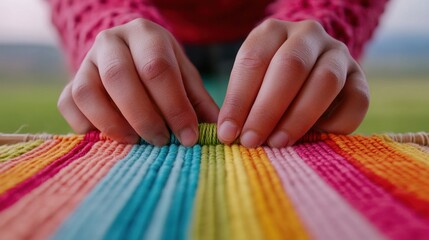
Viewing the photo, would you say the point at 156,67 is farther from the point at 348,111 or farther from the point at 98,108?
the point at 348,111

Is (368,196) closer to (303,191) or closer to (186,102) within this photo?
(303,191)

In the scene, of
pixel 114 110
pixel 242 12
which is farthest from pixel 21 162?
pixel 242 12

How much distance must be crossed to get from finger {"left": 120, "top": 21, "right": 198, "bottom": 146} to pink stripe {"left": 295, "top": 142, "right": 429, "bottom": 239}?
4.3 inches

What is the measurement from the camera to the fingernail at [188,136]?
0.42m

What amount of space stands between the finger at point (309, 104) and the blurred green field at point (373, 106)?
1.23 metres

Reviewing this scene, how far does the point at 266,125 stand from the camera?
0.41 metres

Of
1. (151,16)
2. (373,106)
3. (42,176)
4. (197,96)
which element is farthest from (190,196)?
(373,106)

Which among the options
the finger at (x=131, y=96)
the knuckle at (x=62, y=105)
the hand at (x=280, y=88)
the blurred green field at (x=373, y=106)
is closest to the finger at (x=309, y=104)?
the hand at (x=280, y=88)

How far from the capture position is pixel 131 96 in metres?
0.42

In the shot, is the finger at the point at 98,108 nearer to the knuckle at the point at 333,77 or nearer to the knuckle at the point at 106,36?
the knuckle at the point at 106,36

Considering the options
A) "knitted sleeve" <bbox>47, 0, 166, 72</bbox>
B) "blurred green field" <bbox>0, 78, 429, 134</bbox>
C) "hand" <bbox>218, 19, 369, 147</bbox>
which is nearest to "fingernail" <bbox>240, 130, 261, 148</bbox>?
"hand" <bbox>218, 19, 369, 147</bbox>

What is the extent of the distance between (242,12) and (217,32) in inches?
3.1

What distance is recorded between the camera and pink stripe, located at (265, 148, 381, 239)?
8.6 inches

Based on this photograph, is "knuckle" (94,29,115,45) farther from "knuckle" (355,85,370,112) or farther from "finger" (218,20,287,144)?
"knuckle" (355,85,370,112)
